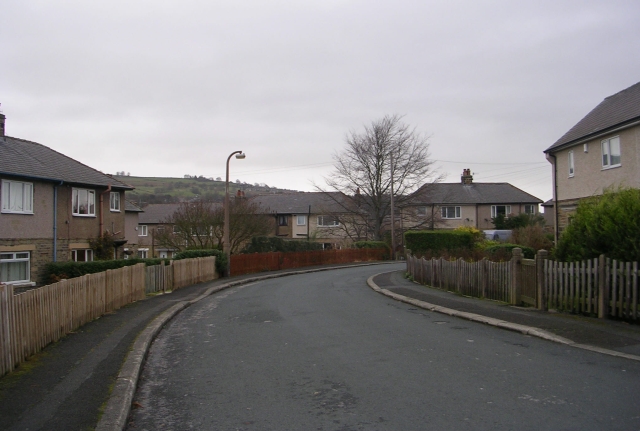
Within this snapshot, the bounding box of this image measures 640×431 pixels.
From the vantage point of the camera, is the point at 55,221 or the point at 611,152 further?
the point at 55,221

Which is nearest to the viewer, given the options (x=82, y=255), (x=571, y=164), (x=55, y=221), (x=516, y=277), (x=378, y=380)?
(x=378, y=380)

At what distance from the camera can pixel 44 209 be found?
26.8 m

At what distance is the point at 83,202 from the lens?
2958cm

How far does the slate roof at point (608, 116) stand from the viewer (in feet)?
69.5

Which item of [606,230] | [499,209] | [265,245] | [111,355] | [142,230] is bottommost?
[111,355]

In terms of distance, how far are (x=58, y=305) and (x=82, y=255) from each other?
20341 mm

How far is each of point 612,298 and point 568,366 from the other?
4208mm

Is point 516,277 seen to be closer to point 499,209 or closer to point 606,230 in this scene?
point 606,230

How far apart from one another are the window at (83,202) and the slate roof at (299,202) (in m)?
35.9

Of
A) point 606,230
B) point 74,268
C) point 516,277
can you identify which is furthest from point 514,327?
point 74,268

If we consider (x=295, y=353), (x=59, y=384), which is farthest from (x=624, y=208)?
(x=59, y=384)

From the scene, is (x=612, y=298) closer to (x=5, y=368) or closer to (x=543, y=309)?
(x=543, y=309)

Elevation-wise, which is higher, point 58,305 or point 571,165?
point 571,165

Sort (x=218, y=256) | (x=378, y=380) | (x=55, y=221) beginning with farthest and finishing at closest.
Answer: (x=218, y=256), (x=55, y=221), (x=378, y=380)
